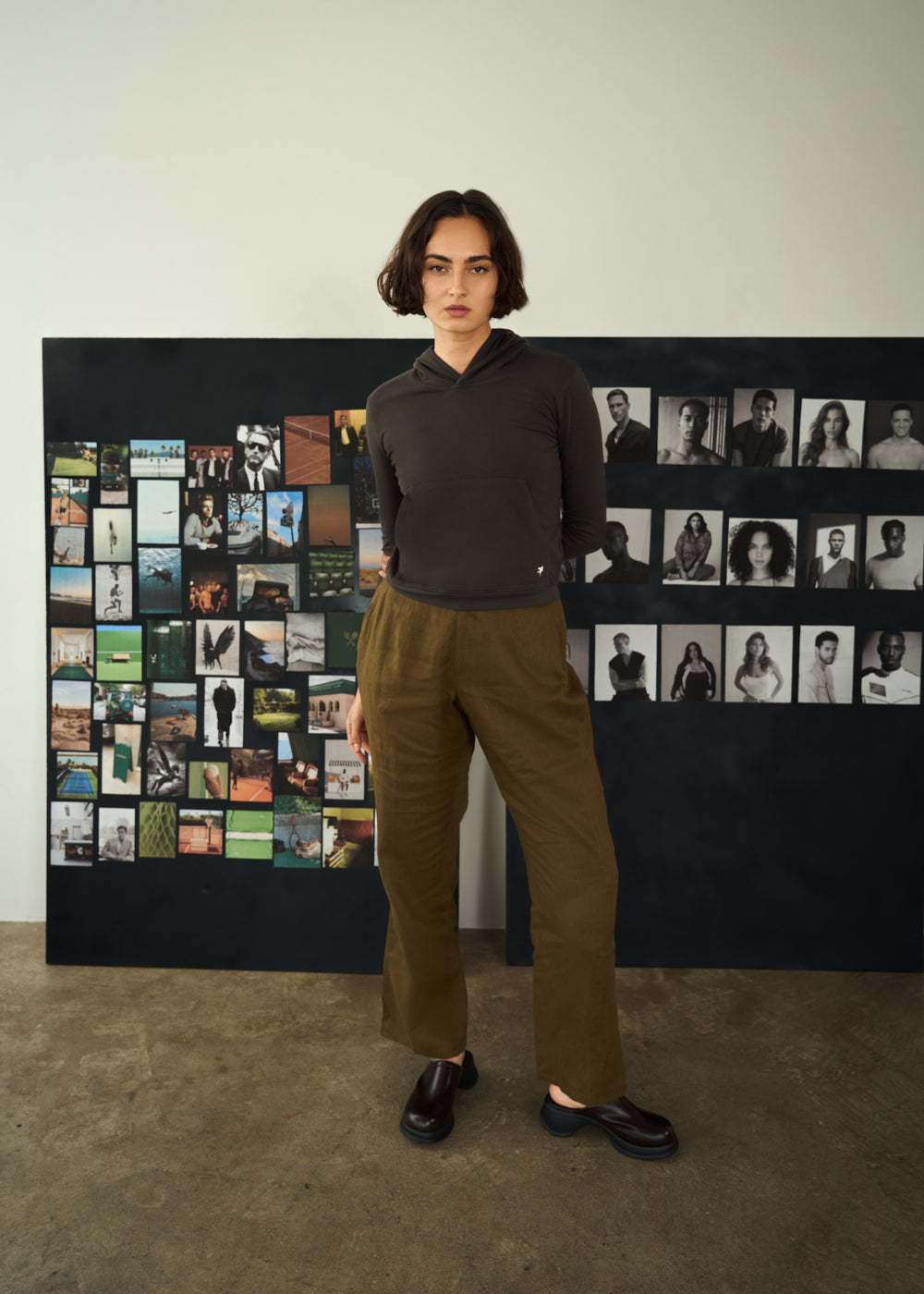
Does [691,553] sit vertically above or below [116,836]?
above

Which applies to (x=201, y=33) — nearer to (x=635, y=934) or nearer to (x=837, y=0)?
(x=837, y=0)

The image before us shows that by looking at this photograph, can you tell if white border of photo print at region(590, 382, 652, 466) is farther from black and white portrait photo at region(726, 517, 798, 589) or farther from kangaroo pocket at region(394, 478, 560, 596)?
kangaroo pocket at region(394, 478, 560, 596)

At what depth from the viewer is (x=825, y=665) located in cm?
246

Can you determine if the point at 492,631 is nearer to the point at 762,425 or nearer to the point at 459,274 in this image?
the point at 459,274

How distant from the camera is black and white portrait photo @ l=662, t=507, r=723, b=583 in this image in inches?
95.7

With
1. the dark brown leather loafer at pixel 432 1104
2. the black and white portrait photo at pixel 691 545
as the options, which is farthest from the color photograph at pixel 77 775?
the black and white portrait photo at pixel 691 545

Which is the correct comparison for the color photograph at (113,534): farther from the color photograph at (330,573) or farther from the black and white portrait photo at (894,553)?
the black and white portrait photo at (894,553)

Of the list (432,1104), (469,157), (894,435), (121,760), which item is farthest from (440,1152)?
(469,157)

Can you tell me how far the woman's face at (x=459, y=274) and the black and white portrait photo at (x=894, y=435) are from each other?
1.26m

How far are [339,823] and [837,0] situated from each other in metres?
2.58

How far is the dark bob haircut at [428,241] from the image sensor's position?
1.62m

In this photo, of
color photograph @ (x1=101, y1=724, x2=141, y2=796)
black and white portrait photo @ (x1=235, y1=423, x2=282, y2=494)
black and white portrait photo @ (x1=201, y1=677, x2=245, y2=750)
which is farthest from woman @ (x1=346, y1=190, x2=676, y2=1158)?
color photograph @ (x1=101, y1=724, x2=141, y2=796)

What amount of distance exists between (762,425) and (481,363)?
1.06m

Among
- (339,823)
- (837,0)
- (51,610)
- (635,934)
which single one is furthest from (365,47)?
(635,934)
